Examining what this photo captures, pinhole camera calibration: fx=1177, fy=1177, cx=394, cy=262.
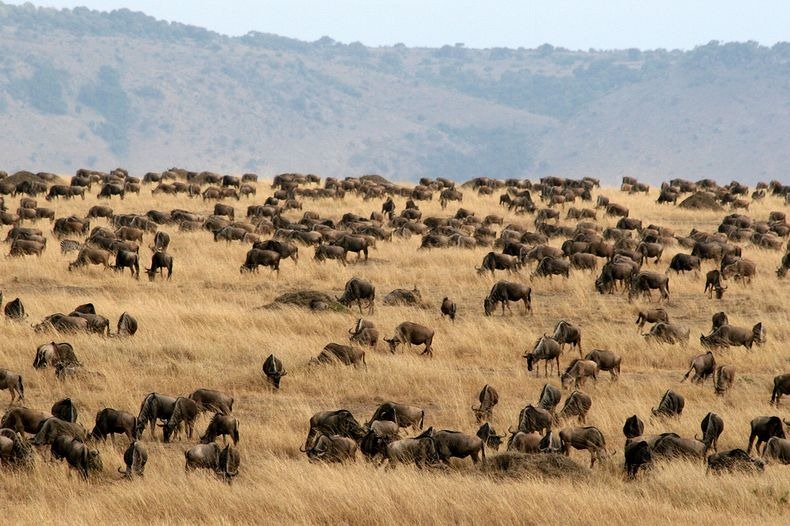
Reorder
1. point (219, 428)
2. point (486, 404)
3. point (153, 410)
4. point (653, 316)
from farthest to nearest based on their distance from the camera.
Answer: point (653, 316), point (486, 404), point (153, 410), point (219, 428)

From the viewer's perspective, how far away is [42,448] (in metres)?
13.2

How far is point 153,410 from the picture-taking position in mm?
13961

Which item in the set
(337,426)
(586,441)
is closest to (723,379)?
(586,441)

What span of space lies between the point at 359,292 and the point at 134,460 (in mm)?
10486

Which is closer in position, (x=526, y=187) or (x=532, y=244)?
(x=532, y=244)

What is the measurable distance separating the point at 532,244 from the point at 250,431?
18084 mm

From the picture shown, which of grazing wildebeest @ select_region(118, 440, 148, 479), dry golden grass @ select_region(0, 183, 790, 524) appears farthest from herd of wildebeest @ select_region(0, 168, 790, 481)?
dry golden grass @ select_region(0, 183, 790, 524)

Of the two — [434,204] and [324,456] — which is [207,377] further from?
[434,204]

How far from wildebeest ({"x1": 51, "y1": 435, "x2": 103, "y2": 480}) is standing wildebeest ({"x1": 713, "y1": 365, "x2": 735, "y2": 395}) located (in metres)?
8.68

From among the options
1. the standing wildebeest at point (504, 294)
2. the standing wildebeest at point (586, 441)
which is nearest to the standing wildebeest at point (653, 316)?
the standing wildebeest at point (504, 294)

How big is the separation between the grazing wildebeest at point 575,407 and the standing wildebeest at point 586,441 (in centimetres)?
143

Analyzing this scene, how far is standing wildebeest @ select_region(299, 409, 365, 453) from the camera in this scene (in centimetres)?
1335

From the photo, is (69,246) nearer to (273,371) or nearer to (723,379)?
(273,371)

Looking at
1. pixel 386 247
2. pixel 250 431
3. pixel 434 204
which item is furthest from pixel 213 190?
pixel 250 431
